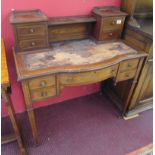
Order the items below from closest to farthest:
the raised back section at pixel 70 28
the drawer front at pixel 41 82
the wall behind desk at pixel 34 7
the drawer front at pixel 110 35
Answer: the drawer front at pixel 41 82, the wall behind desk at pixel 34 7, the raised back section at pixel 70 28, the drawer front at pixel 110 35

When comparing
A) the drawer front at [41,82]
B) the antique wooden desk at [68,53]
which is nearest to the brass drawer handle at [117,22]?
the antique wooden desk at [68,53]

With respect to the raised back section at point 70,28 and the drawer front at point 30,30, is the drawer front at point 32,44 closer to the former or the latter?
the drawer front at point 30,30

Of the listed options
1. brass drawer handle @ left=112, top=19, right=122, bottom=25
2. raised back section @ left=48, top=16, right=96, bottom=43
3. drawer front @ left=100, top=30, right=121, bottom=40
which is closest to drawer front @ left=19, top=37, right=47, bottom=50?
raised back section @ left=48, top=16, right=96, bottom=43

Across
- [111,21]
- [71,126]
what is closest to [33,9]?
[111,21]

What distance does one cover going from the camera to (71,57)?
135cm

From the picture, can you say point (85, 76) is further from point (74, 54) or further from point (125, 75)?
point (125, 75)

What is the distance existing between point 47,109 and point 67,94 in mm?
306

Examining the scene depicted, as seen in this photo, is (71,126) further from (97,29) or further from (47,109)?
(97,29)

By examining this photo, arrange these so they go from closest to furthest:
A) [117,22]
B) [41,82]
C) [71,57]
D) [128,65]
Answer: [41,82] < [71,57] < [128,65] < [117,22]

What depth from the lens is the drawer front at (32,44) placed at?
1334 mm

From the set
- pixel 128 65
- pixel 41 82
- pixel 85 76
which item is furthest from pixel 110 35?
pixel 41 82

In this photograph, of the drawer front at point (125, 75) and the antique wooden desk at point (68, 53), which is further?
the drawer front at point (125, 75)

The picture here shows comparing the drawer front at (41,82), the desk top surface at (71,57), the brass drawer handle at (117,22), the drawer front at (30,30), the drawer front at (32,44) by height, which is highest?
the brass drawer handle at (117,22)

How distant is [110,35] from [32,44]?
75 cm
